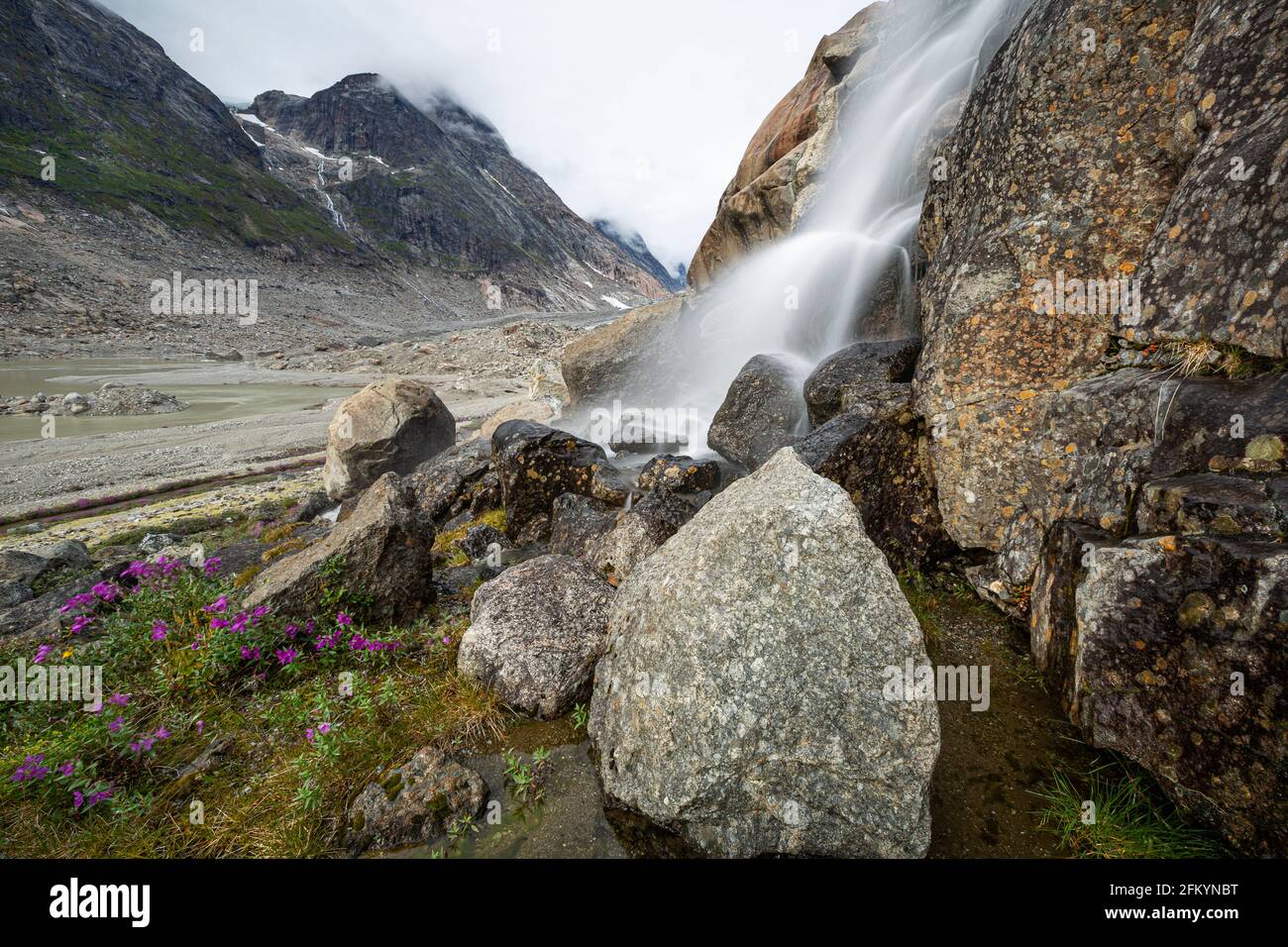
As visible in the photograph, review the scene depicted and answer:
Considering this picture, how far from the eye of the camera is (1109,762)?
11.5 ft

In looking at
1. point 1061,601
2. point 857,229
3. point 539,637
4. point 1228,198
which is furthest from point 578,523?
point 857,229

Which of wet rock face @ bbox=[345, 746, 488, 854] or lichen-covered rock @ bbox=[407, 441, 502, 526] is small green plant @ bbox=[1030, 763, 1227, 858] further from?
lichen-covered rock @ bbox=[407, 441, 502, 526]

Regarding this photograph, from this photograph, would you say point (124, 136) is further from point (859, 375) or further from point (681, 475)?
point (859, 375)

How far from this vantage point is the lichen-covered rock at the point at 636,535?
6.68m

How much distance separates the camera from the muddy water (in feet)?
87.5

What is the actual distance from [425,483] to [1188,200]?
12.6 meters

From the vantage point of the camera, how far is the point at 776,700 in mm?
3307

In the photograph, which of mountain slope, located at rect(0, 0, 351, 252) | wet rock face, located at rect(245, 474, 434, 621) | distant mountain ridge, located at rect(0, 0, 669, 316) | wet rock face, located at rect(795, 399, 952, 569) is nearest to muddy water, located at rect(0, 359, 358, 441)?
wet rock face, located at rect(245, 474, 434, 621)

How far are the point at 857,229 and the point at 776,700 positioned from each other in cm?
1680

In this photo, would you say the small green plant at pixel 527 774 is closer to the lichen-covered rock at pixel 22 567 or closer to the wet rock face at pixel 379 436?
the lichen-covered rock at pixel 22 567

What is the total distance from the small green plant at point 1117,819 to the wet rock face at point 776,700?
3.53ft

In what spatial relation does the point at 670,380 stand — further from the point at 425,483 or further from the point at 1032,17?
the point at 1032,17

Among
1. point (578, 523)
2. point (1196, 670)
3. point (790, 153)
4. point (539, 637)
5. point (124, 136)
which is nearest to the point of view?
point (1196, 670)
